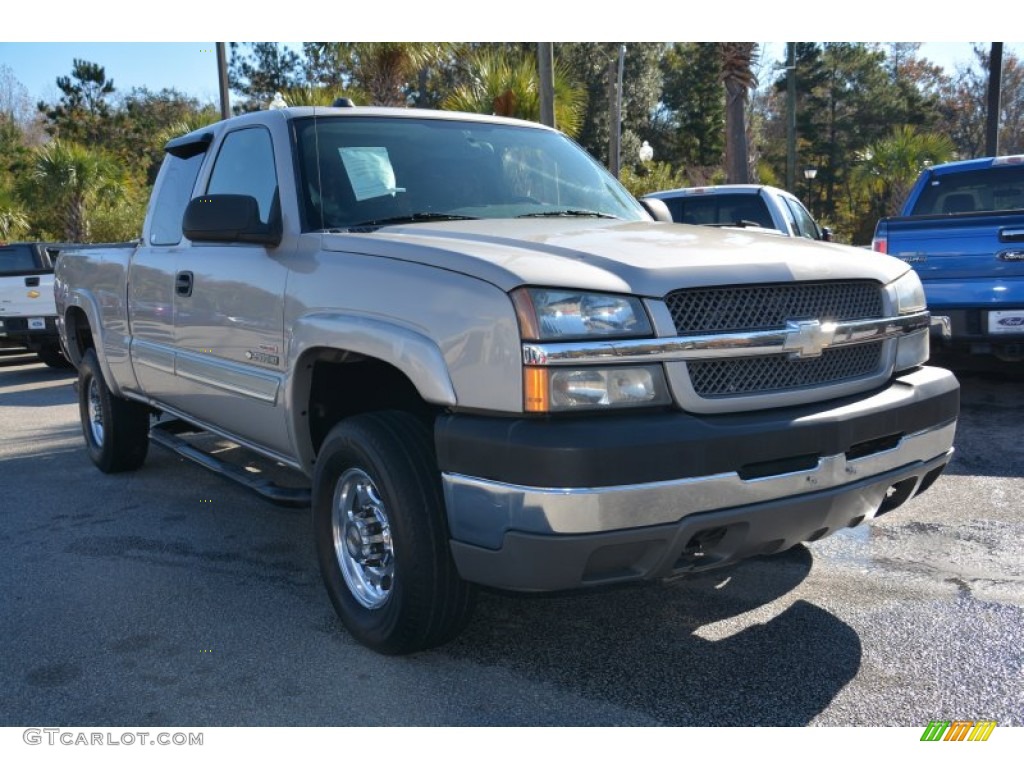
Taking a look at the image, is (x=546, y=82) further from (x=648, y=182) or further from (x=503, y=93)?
(x=648, y=182)

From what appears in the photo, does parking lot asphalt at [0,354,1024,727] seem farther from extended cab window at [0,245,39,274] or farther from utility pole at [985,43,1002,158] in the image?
utility pole at [985,43,1002,158]

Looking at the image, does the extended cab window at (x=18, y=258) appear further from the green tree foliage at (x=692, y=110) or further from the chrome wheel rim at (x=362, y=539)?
the green tree foliage at (x=692, y=110)

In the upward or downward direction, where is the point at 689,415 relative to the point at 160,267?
downward

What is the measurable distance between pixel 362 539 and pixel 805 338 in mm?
1726

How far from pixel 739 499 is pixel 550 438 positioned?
2.00 ft

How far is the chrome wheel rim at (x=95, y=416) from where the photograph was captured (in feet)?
21.9

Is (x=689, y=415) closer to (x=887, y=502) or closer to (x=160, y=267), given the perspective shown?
(x=887, y=502)

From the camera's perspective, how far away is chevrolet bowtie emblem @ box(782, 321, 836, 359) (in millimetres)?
3031

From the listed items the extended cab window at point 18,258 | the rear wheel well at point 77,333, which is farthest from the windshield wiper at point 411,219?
the extended cab window at point 18,258

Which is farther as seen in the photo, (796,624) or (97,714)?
(796,624)

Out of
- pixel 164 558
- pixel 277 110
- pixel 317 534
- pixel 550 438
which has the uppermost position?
pixel 277 110

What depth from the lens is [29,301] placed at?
1350 cm
